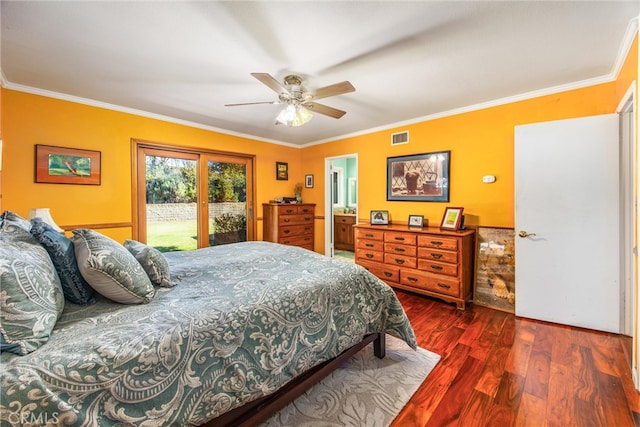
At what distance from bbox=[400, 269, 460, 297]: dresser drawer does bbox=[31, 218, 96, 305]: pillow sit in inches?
121

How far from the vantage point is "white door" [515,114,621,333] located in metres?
2.32

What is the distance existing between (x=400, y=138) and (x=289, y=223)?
7.73 ft

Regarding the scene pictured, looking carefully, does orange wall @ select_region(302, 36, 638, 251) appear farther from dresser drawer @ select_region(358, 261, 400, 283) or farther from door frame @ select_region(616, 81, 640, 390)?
dresser drawer @ select_region(358, 261, 400, 283)

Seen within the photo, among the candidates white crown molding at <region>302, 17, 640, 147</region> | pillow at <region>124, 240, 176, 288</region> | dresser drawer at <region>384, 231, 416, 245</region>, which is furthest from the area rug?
white crown molding at <region>302, 17, 640, 147</region>

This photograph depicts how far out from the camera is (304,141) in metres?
5.14

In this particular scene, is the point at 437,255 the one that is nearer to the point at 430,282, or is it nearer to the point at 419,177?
the point at 430,282

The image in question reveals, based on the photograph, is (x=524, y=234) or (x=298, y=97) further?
(x=524, y=234)

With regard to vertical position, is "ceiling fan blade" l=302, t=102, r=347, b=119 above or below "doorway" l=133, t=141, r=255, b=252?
above

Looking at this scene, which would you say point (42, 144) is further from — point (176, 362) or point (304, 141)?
point (304, 141)

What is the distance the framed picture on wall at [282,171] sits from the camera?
5.07 m

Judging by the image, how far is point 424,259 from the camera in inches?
125

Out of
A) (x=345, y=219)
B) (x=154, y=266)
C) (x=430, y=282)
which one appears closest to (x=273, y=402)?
(x=154, y=266)

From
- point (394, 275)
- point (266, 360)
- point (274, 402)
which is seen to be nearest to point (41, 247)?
point (266, 360)

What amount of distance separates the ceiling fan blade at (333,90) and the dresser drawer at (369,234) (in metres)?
2.03
